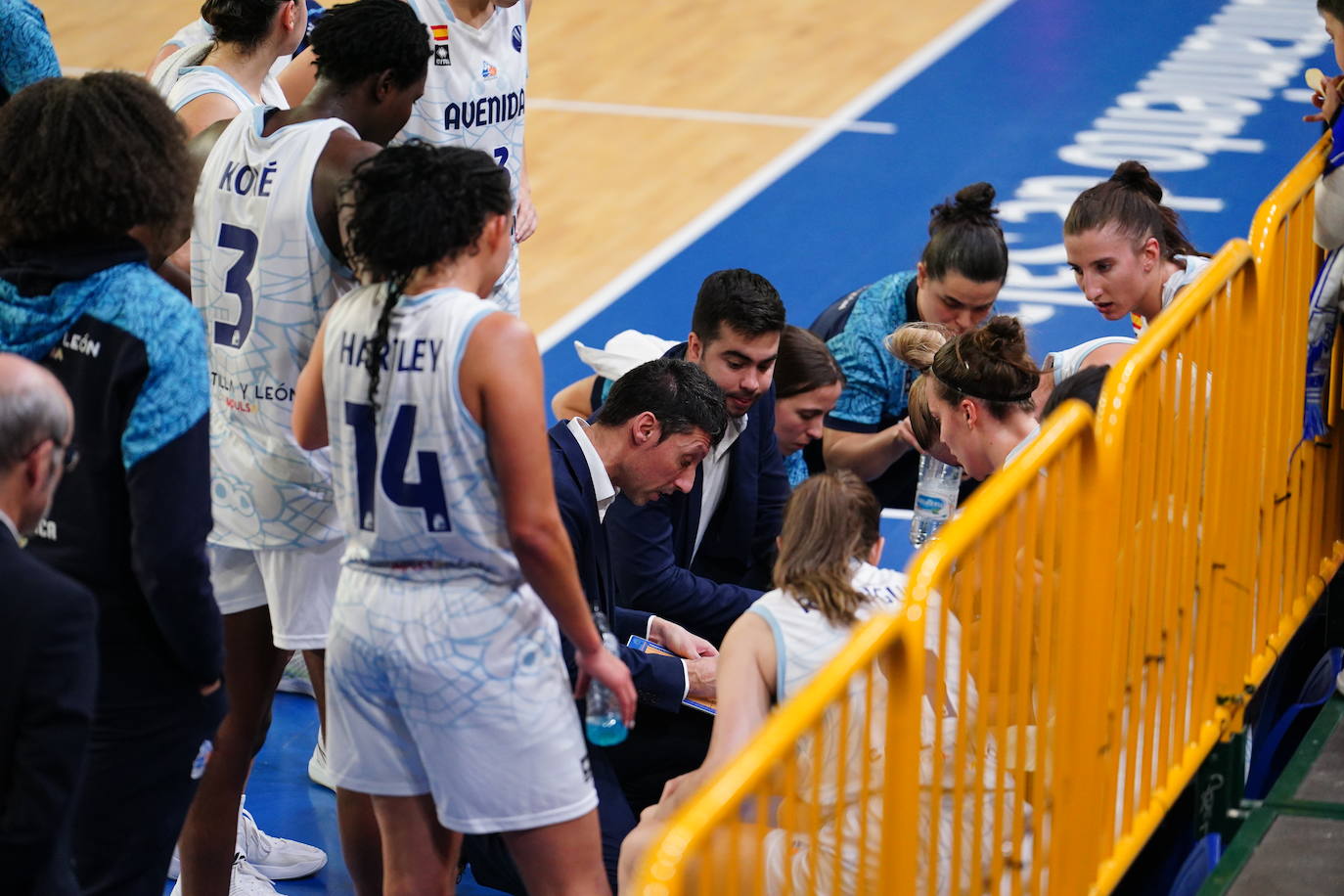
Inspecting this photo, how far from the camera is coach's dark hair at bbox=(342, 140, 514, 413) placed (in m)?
2.79

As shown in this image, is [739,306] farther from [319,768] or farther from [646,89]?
[646,89]

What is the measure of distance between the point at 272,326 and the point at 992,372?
1.56 meters

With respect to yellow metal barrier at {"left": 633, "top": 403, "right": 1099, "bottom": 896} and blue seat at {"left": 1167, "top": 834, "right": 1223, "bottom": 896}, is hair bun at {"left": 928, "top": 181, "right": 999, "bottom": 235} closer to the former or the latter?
blue seat at {"left": 1167, "top": 834, "right": 1223, "bottom": 896}

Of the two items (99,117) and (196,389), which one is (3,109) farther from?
(196,389)

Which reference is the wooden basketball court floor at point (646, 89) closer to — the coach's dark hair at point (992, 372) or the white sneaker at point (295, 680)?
the white sneaker at point (295, 680)

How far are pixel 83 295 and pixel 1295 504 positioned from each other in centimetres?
268

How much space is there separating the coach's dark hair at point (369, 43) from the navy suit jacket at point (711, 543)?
4.28 feet

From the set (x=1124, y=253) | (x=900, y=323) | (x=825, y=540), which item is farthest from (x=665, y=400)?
(x=900, y=323)

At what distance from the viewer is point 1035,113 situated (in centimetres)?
988

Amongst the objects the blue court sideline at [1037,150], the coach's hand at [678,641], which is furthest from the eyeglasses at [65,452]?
the blue court sideline at [1037,150]

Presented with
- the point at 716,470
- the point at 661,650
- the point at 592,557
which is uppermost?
the point at 592,557

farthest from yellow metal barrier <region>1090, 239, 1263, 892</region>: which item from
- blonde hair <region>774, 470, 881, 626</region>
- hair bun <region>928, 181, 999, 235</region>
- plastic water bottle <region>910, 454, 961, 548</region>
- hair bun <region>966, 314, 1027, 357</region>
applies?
hair bun <region>928, 181, 999, 235</region>

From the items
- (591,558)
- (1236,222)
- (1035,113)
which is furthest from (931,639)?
(1035,113)

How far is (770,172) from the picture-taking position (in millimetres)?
9352
